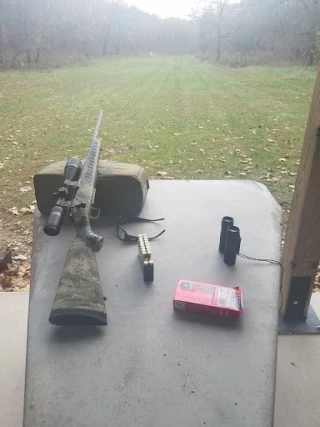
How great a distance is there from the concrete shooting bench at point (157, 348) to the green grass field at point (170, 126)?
8.19ft

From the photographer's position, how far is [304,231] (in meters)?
2.01

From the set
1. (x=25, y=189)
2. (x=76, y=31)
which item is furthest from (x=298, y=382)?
(x=76, y=31)

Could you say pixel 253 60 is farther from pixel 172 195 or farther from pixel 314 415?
pixel 314 415

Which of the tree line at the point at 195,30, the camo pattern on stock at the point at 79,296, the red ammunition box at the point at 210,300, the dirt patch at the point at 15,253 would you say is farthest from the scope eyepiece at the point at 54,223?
the tree line at the point at 195,30

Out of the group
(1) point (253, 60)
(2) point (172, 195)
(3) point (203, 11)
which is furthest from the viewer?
(3) point (203, 11)

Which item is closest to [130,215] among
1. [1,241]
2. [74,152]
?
[1,241]

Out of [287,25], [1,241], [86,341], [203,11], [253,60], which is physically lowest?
[1,241]

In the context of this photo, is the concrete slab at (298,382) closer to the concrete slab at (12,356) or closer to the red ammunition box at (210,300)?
the red ammunition box at (210,300)

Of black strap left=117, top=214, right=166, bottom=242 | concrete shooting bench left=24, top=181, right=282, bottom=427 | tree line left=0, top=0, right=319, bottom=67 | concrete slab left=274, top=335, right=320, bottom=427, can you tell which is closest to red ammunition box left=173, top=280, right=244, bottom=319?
concrete shooting bench left=24, top=181, right=282, bottom=427

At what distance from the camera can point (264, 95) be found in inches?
393

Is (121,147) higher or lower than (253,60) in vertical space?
lower

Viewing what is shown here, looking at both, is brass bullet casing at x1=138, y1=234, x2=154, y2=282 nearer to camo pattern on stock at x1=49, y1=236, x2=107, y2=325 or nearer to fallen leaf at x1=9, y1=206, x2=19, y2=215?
camo pattern on stock at x1=49, y1=236, x2=107, y2=325

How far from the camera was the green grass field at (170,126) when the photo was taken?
5.07 metres

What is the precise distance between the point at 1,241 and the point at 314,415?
293 centimetres
